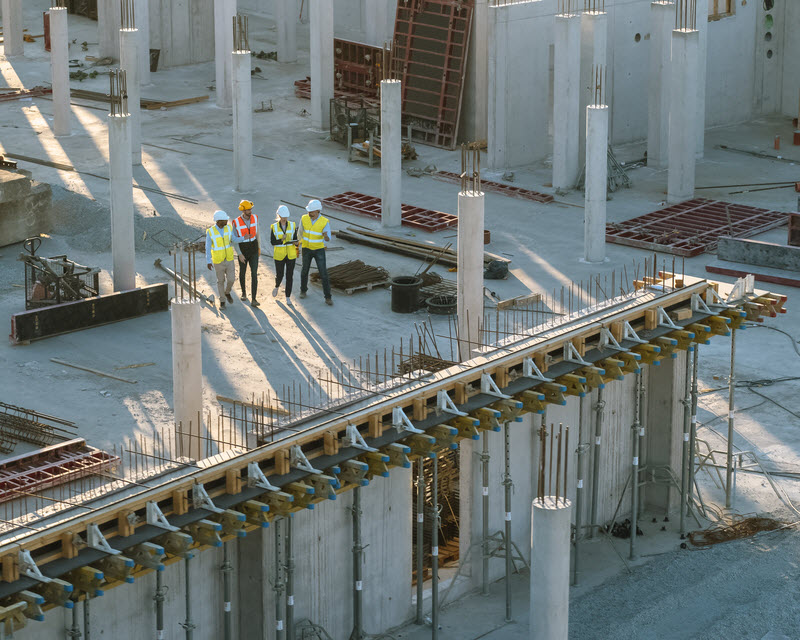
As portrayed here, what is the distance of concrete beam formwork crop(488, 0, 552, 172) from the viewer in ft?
107

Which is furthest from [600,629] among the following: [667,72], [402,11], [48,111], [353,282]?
[48,111]

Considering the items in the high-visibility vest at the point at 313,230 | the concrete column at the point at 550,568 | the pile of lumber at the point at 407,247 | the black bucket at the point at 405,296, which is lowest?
the concrete column at the point at 550,568

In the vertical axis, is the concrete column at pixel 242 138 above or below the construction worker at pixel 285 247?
above

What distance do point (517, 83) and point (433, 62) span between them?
3090 millimetres

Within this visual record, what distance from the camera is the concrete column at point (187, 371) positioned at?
687 inches

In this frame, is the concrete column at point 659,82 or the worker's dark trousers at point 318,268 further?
the concrete column at point 659,82

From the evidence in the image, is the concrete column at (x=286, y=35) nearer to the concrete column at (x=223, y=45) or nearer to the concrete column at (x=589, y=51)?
the concrete column at (x=223, y=45)

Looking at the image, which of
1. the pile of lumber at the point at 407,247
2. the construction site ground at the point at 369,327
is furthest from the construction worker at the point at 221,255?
the pile of lumber at the point at 407,247

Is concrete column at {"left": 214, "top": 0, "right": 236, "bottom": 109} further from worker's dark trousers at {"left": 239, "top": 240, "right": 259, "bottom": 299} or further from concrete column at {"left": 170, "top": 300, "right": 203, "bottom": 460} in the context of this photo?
concrete column at {"left": 170, "top": 300, "right": 203, "bottom": 460}

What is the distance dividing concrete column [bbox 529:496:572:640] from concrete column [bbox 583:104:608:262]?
469 inches

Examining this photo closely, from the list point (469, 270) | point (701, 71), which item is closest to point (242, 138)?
point (701, 71)

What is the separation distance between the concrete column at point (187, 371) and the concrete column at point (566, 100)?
1524 centimetres

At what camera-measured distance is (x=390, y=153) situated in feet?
94.4

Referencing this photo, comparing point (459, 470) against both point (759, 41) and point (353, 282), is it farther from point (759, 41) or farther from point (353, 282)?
point (759, 41)
